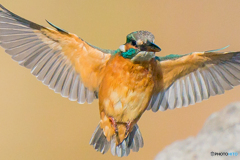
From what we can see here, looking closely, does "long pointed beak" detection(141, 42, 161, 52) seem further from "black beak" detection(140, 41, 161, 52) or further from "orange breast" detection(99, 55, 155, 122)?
"orange breast" detection(99, 55, 155, 122)

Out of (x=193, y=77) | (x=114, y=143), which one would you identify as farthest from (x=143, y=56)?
(x=114, y=143)

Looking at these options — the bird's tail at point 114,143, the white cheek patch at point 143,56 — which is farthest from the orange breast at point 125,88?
the bird's tail at point 114,143

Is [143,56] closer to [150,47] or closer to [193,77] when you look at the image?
[150,47]

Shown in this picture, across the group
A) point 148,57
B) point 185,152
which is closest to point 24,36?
point 148,57

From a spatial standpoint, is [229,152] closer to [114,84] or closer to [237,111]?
[237,111]

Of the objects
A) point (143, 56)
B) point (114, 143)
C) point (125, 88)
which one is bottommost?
point (114, 143)

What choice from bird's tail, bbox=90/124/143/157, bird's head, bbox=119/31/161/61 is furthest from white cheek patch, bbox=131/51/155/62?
bird's tail, bbox=90/124/143/157
